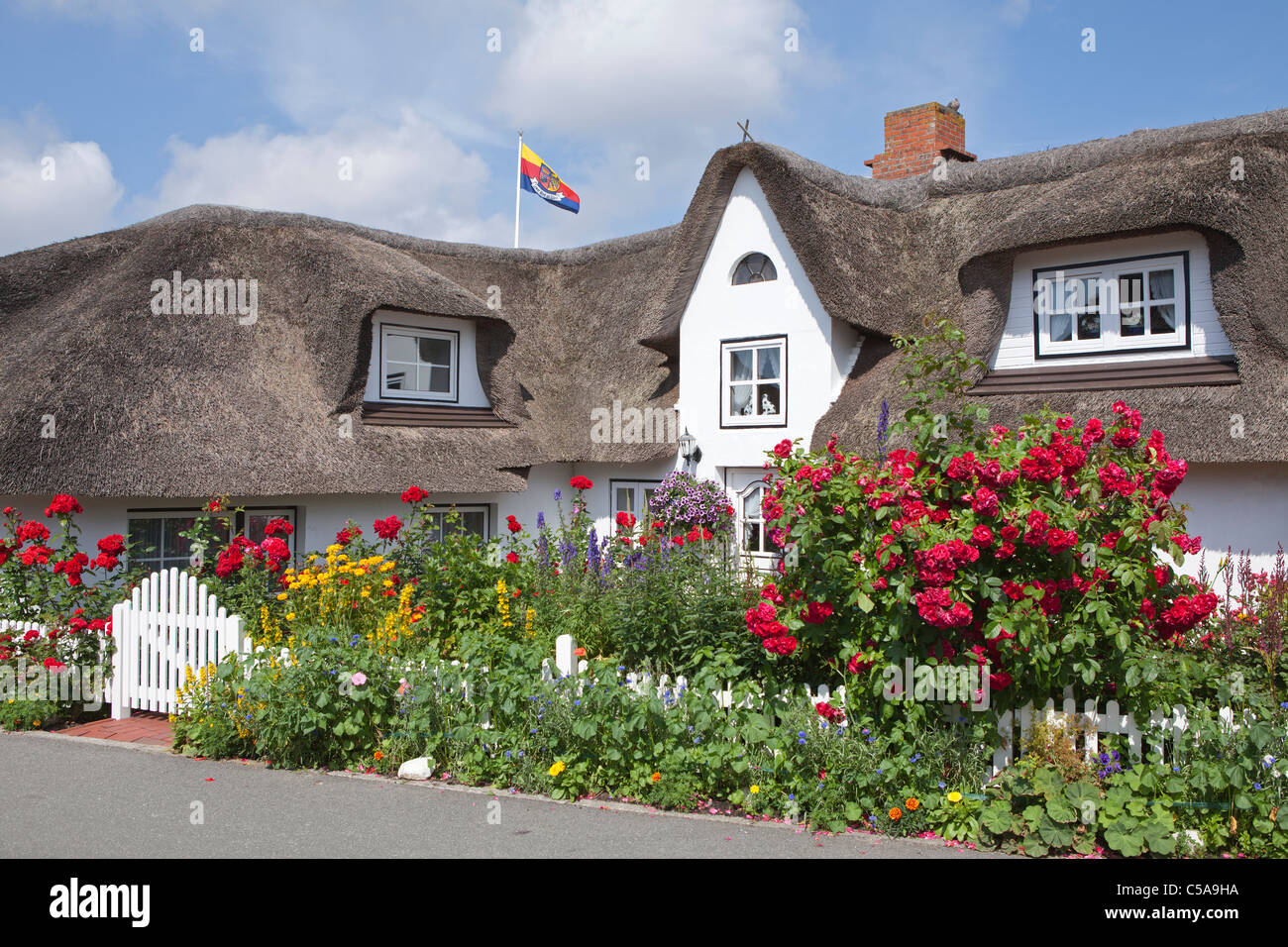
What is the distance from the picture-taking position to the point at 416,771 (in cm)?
646

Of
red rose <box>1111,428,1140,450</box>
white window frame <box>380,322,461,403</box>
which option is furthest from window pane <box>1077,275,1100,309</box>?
white window frame <box>380,322,461,403</box>

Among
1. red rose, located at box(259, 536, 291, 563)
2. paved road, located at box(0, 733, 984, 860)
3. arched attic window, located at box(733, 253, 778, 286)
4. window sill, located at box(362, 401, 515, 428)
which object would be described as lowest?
paved road, located at box(0, 733, 984, 860)

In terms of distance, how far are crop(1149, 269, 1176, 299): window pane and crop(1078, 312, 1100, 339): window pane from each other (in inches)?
24.6

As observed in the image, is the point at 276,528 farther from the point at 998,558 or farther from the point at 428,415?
the point at 998,558

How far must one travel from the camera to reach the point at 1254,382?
9875mm

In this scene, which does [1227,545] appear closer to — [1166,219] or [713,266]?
[1166,219]

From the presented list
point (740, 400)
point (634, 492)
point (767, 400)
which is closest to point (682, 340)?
point (740, 400)

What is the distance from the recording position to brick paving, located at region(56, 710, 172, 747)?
25.0ft

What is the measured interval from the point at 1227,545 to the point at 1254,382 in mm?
1690

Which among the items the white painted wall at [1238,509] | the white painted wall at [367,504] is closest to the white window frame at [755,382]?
the white painted wall at [367,504]

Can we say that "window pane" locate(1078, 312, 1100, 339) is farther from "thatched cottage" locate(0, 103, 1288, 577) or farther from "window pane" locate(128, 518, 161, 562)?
"window pane" locate(128, 518, 161, 562)
